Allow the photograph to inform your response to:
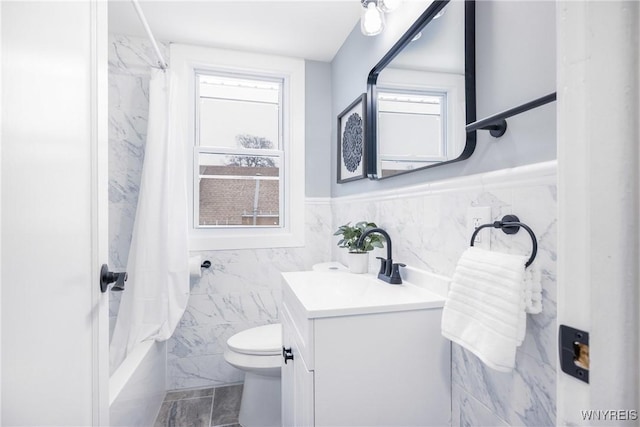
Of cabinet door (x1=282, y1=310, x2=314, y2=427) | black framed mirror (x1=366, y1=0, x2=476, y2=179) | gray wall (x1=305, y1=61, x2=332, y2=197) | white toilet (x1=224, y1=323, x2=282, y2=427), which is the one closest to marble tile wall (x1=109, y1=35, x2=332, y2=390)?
gray wall (x1=305, y1=61, x2=332, y2=197)

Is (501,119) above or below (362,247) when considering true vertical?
above

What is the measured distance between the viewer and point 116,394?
127cm

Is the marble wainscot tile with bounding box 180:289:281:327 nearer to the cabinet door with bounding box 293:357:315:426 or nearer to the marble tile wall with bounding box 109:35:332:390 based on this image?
the marble tile wall with bounding box 109:35:332:390

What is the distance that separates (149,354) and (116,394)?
1.47 feet

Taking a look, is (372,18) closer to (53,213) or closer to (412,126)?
(412,126)

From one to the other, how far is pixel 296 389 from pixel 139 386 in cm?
92

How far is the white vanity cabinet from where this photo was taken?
0.92 metres

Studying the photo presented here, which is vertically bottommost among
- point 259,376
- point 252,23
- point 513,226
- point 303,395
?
point 259,376

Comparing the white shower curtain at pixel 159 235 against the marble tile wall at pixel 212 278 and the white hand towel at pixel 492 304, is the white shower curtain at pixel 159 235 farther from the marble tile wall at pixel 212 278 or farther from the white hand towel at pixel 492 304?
the white hand towel at pixel 492 304

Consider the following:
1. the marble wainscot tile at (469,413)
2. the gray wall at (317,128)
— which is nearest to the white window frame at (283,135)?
the gray wall at (317,128)

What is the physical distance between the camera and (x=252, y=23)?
1871mm

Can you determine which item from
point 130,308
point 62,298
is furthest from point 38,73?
point 130,308

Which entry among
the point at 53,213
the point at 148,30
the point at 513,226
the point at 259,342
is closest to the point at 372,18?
the point at 513,226

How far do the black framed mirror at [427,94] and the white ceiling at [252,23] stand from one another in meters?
0.56
